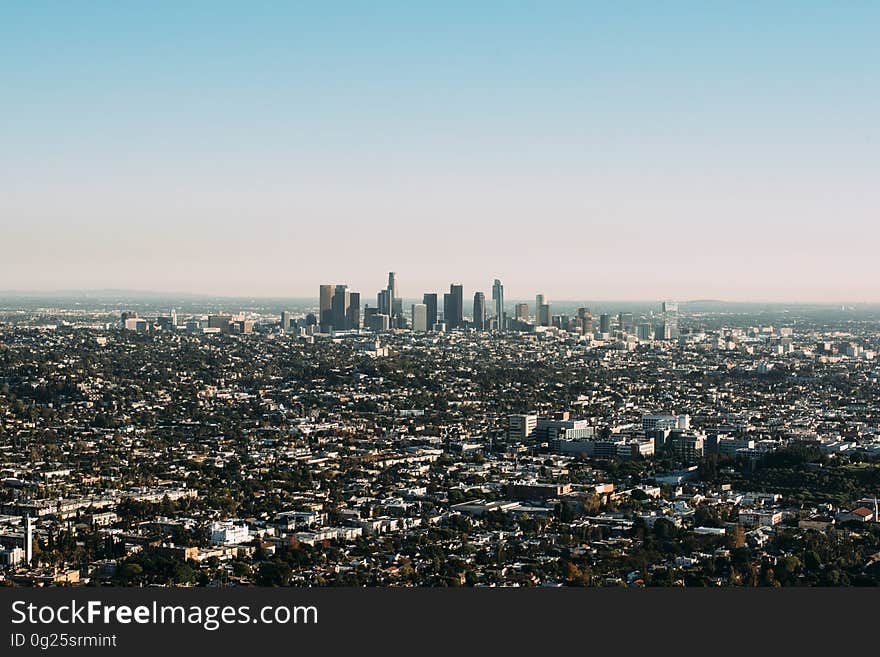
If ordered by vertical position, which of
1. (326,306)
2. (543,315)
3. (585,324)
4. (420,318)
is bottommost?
(585,324)

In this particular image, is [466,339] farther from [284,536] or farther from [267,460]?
[284,536]

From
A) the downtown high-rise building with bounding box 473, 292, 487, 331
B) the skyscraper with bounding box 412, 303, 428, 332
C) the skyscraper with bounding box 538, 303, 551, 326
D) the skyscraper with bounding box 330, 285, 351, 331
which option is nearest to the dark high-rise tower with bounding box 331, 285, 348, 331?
the skyscraper with bounding box 330, 285, 351, 331

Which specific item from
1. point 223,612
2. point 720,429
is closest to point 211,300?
point 720,429

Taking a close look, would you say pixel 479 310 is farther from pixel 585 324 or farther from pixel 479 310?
pixel 585 324

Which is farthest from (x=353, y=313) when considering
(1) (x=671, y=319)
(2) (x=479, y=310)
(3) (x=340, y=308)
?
(1) (x=671, y=319)

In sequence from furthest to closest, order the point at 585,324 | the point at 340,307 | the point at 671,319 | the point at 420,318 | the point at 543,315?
the point at 671,319, the point at 543,315, the point at 585,324, the point at 420,318, the point at 340,307

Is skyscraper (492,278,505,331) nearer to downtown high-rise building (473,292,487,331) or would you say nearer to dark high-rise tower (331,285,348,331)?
downtown high-rise building (473,292,487,331)

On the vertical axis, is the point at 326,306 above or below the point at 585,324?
above

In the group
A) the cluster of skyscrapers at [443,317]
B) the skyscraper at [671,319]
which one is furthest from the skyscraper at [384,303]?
the skyscraper at [671,319]
